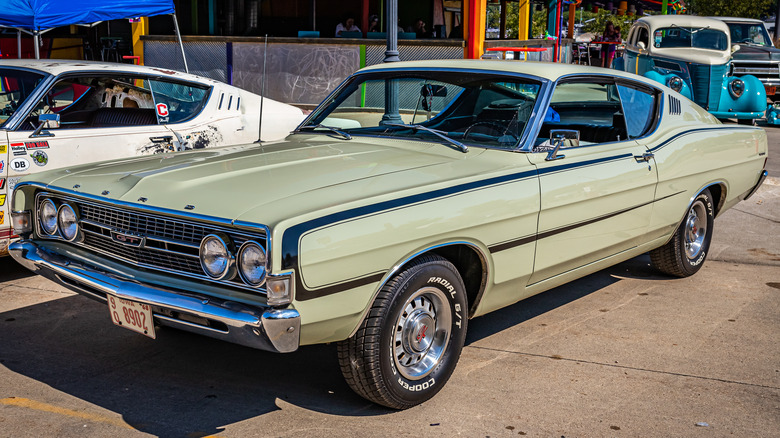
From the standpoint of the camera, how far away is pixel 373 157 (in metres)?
4.15

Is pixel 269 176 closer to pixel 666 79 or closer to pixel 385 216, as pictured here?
pixel 385 216

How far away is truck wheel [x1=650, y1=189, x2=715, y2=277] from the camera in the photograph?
573 cm

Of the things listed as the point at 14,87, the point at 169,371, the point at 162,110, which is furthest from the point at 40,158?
the point at 169,371

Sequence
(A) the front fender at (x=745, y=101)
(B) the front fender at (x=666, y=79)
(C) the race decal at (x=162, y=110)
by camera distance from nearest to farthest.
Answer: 1. (C) the race decal at (x=162, y=110)
2. (B) the front fender at (x=666, y=79)
3. (A) the front fender at (x=745, y=101)

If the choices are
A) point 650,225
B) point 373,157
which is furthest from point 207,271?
point 650,225

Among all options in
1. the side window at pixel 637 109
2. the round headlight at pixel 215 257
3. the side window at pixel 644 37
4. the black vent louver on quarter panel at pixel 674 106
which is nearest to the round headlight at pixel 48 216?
the round headlight at pixel 215 257

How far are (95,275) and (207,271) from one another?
65 centimetres

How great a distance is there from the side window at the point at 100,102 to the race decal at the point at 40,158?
36cm


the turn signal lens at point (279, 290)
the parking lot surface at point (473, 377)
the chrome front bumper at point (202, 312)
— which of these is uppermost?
the turn signal lens at point (279, 290)

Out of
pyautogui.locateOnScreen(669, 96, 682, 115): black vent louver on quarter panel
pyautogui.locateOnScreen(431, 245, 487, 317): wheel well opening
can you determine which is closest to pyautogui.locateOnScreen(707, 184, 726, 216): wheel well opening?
pyautogui.locateOnScreen(669, 96, 682, 115): black vent louver on quarter panel

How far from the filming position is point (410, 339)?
12.0 ft

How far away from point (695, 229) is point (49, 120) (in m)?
4.74

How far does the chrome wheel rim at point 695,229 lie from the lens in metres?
5.87

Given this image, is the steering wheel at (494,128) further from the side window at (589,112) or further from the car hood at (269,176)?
→ the side window at (589,112)
